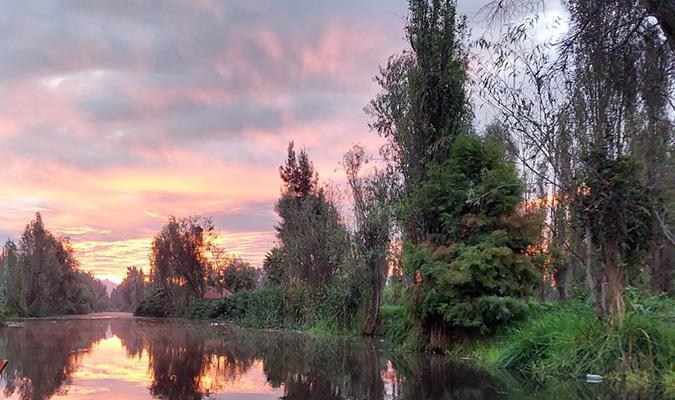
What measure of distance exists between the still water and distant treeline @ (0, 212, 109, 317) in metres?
31.1

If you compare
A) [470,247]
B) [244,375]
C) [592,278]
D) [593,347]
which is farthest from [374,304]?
[593,347]

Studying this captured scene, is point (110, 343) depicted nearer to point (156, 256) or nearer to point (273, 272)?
point (273, 272)

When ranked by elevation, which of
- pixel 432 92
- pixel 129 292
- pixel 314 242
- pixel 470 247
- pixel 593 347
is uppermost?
pixel 432 92

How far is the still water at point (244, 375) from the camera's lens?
8.21m

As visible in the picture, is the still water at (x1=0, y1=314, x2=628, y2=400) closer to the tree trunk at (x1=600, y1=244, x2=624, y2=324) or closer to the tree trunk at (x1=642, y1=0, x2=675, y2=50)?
the tree trunk at (x1=600, y1=244, x2=624, y2=324)

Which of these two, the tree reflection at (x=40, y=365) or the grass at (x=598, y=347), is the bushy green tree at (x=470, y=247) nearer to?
the grass at (x=598, y=347)

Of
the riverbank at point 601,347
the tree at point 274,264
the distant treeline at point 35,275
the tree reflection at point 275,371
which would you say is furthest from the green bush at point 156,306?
the riverbank at point 601,347

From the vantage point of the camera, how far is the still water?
8211mm

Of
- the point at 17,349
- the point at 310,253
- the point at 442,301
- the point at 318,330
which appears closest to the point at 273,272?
the point at 310,253

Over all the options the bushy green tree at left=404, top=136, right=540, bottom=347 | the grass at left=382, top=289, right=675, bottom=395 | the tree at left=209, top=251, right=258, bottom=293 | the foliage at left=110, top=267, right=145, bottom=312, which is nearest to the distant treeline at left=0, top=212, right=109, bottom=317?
the tree at left=209, top=251, right=258, bottom=293

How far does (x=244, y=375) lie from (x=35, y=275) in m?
42.4

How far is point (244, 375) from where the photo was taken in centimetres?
1061

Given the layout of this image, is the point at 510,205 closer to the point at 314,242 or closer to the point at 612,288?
the point at 612,288

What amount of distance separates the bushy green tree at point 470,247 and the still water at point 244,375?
124cm
